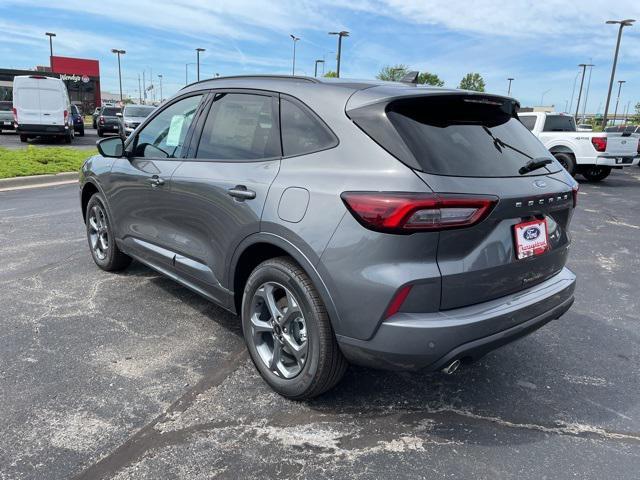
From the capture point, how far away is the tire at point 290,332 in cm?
257

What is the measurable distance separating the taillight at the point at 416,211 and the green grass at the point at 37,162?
10144 millimetres

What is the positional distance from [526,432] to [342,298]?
4.04ft

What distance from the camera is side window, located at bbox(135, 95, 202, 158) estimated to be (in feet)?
12.1

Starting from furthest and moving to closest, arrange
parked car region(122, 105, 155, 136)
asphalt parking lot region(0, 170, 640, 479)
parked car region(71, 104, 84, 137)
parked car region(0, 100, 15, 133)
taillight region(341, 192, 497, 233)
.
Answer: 1. parked car region(0, 100, 15, 133)
2. parked car region(71, 104, 84, 137)
3. parked car region(122, 105, 155, 136)
4. asphalt parking lot region(0, 170, 640, 479)
5. taillight region(341, 192, 497, 233)

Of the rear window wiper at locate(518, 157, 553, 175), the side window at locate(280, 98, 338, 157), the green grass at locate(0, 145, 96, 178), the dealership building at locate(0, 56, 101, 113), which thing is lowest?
the green grass at locate(0, 145, 96, 178)

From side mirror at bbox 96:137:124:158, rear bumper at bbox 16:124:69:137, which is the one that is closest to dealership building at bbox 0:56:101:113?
rear bumper at bbox 16:124:69:137

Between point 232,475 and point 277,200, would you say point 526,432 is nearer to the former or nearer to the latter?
point 232,475

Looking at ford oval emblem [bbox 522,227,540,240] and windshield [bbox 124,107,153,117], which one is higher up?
windshield [bbox 124,107,153,117]

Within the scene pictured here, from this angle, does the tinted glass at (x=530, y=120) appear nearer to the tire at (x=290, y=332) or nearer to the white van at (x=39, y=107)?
the tire at (x=290, y=332)

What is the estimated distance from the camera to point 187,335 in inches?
145

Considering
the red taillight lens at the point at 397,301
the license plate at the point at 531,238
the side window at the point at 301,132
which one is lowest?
the red taillight lens at the point at 397,301

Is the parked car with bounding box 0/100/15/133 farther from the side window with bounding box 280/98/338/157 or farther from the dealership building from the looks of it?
the dealership building

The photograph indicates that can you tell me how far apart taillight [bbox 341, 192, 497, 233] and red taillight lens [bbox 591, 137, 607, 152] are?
12.9m

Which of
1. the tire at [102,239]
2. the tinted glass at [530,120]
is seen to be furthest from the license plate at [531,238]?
the tinted glass at [530,120]
